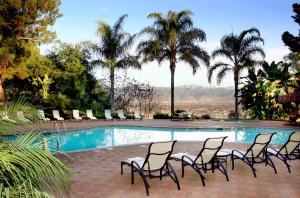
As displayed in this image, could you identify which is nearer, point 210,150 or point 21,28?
point 210,150

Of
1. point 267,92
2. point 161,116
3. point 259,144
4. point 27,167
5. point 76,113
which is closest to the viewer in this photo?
point 27,167

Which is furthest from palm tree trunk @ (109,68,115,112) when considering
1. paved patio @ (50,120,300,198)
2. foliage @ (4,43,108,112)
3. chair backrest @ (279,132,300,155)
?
chair backrest @ (279,132,300,155)

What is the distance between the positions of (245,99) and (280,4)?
720 cm

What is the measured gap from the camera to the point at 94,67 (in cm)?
2400

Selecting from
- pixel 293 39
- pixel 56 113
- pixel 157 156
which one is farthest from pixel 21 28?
pixel 293 39

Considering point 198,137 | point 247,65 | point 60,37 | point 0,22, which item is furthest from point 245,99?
point 0,22

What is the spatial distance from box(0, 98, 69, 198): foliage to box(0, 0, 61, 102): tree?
17.3 meters

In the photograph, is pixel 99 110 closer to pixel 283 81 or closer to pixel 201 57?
pixel 201 57

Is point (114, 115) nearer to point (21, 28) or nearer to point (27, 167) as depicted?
point (21, 28)

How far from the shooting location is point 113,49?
23.8 m

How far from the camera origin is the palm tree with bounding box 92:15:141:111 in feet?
77.9

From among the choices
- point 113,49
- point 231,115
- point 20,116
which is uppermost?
point 113,49

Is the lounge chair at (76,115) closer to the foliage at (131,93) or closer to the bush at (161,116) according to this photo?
the foliage at (131,93)

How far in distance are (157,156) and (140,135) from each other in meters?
10.9
